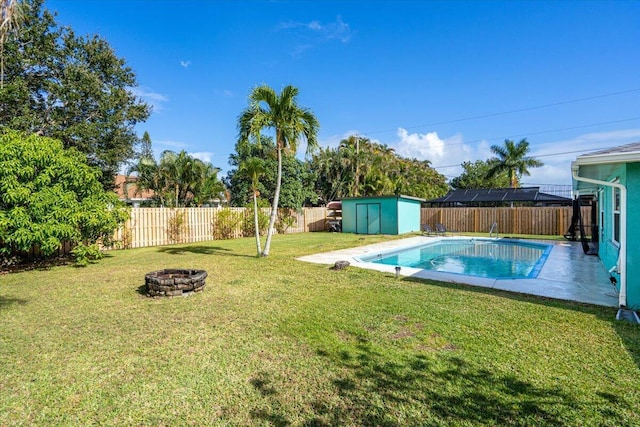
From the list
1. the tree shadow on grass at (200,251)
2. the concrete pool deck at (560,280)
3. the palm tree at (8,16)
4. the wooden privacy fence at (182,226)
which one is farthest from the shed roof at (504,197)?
the palm tree at (8,16)

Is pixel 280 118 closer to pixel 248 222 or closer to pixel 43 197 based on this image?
pixel 43 197

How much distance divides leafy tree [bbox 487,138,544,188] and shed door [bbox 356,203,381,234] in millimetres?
21507

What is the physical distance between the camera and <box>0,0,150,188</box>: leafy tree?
13.7m

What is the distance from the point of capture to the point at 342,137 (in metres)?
30.9

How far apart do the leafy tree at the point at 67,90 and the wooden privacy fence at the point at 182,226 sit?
5.32m

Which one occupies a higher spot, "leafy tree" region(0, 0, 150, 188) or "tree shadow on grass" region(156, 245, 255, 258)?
"leafy tree" region(0, 0, 150, 188)

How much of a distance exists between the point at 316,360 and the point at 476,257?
1084 centimetres

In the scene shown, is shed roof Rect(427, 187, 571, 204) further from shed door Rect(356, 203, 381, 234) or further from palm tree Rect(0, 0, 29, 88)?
palm tree Rect(0, 0, 29, 88)

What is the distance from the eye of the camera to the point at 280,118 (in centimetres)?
943

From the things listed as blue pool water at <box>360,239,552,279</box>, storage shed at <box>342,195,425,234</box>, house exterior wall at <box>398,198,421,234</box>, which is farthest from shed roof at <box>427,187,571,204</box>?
blue pool water at <box>360,239,552,279</box>

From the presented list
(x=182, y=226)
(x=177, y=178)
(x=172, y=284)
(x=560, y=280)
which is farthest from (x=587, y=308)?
(x=177, y=178)

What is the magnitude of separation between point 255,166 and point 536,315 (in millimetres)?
8342

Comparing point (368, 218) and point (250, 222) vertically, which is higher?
point (368, 218)

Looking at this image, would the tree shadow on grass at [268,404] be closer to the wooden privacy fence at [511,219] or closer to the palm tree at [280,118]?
the palm tree at [280,118]
